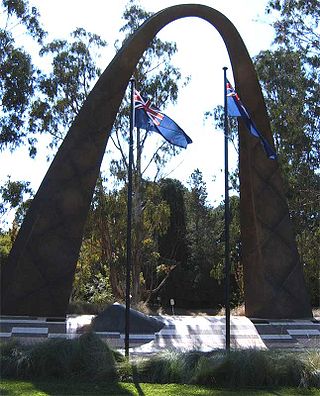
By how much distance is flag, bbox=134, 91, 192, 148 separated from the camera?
11117mm

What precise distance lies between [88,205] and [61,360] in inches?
281

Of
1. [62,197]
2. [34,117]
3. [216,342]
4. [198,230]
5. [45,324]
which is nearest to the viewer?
[216,342]

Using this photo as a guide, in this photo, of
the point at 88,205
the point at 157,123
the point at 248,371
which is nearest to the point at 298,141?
the point at 88,205

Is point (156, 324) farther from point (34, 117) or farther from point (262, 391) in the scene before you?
point (34, 117)

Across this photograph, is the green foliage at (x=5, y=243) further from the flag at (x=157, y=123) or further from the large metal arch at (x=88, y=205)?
the flag at (x=157, y=123)

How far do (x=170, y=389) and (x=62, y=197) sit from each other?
8262 millimetres

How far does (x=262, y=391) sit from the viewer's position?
7395 millimetres

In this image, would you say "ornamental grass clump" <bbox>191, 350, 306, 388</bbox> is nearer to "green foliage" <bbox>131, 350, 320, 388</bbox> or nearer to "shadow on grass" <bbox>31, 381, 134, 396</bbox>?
"green foliage" <bbox>131, 350, 320, 388</bbox>

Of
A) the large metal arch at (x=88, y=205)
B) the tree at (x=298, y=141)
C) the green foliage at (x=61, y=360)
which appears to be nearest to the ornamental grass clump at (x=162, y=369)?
the green foliage at (x=61, y=360)

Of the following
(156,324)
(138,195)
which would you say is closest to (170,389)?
(156,324)

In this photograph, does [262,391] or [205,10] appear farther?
[205,10]

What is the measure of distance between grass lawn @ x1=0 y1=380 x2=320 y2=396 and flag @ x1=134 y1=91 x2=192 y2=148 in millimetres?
5228

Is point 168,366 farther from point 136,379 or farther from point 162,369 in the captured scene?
point 136,379

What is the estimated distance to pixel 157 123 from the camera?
11.1m
